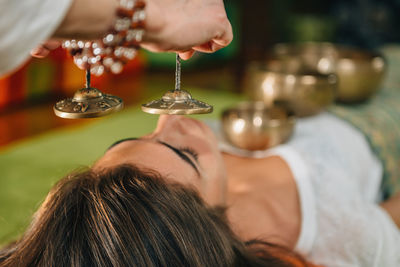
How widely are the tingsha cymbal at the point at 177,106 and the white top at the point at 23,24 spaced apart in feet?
0.83

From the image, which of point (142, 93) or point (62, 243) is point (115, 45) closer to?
point (62, 243)

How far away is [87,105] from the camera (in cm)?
67

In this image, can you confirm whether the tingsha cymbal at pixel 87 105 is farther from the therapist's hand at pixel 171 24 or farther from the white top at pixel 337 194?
the white top at pixel 337 194

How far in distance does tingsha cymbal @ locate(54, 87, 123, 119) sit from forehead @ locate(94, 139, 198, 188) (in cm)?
17

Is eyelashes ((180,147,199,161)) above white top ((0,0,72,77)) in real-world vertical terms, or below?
below

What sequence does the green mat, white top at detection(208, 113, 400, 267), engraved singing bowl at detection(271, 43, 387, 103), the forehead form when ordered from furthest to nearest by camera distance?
engraved singing bowl at detection(271, 43, 387, 103) < the green mat < white top at detection(208, 113, 400, 267) < the forehead

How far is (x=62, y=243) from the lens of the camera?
2.26ft

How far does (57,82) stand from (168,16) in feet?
10.5

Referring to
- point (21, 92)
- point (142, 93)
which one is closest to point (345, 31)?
point (142, 93)

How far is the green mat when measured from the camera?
1398mm

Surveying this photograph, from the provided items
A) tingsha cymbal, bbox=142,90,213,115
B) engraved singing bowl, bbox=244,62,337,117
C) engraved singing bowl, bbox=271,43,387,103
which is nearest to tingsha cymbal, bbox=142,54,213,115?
tingsha cymbal, bbox=142,90,213,115

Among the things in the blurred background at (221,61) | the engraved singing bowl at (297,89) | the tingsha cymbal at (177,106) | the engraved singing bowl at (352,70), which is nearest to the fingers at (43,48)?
the tingsha cymbal at (177,106)

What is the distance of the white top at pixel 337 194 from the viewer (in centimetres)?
109

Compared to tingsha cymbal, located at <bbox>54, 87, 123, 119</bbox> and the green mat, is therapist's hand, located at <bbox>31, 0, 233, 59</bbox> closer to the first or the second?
tingsha cymbal, located at <bbox>54, 87, 123, 119</bbox>
